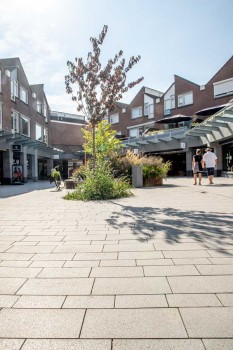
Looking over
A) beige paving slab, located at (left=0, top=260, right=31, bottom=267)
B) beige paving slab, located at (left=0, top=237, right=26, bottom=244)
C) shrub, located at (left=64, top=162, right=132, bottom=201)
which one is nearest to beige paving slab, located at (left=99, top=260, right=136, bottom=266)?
beige paving slab, located at (left=0, top=260, right=31, bottom=267)

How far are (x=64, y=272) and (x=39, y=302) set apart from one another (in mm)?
665

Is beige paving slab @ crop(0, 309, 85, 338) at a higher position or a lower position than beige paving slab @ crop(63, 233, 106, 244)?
lower

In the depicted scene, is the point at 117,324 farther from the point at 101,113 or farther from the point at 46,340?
the point at 101,113

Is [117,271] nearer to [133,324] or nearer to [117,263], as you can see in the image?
[117,263]

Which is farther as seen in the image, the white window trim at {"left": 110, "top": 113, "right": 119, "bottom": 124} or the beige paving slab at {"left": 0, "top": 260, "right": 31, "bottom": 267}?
the white window trim at {"left": 110, "top": 113, "right": 119, "bottom": 124}

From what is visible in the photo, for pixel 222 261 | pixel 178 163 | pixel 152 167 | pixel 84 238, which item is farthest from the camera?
pixel 178 163

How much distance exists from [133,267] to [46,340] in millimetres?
1417

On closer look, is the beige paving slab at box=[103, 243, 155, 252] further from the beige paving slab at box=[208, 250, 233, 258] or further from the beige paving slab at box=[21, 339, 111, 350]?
the beige paving slab at box=[21, 339, 111, 350]

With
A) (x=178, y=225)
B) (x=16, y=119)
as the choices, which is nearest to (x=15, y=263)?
(x=178, y=225)

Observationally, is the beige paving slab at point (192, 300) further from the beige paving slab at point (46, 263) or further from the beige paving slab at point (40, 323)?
the beige paving slab at point (46, 263)

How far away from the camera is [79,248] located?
150 inches

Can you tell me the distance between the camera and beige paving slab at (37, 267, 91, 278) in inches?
113

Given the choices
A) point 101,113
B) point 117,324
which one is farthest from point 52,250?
point 101,113

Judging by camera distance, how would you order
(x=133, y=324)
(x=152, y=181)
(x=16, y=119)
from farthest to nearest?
(x=16, y=119) < (x=152, y=181) < (x=133, y=324)
